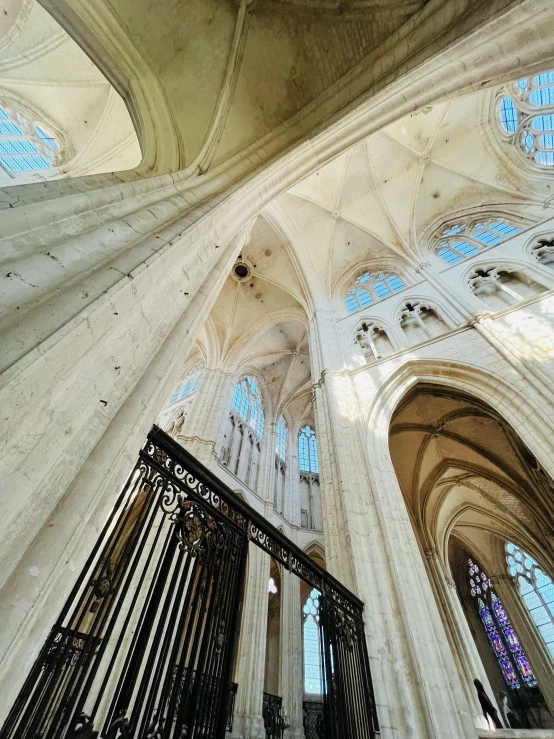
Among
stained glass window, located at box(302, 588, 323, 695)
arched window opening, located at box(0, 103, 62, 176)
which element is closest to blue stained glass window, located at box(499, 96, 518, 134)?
arched window opening, located at box(0, 103, 62, 176)

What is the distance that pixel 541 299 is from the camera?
21.4ft

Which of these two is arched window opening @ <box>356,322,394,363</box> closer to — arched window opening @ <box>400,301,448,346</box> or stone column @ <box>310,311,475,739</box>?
arched window opening @ <box>400,301,448,346</box>

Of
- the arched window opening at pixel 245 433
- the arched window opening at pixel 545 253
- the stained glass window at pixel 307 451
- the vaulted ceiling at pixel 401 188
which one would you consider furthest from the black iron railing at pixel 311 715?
the arched window opening at pixel 545 253

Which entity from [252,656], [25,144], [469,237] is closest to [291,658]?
[252,656]

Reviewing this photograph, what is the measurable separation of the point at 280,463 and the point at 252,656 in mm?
7223

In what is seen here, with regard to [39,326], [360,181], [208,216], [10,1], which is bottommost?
[39,326]

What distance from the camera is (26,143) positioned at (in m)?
8.76

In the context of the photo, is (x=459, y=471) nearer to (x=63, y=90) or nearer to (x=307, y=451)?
(x=307, y=451)

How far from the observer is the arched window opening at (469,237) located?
32.5ft

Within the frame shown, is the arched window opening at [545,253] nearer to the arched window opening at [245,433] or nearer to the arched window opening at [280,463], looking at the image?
the arched window opening at [245,433]

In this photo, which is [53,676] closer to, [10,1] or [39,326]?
[39,326]

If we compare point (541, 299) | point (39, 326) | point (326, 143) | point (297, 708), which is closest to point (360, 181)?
point (541, 299)

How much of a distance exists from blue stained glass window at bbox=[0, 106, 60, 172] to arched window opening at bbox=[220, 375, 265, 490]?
9032 mm

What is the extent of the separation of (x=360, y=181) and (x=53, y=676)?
14719 mm
